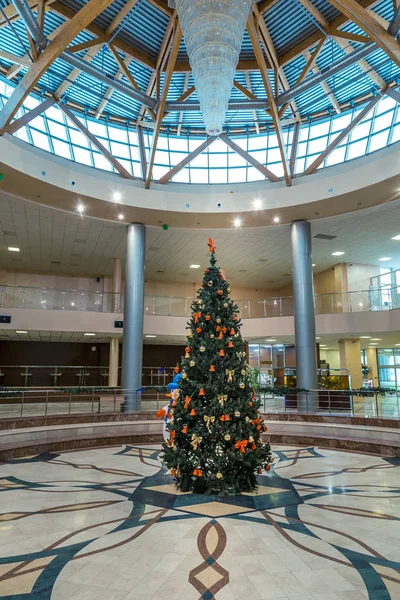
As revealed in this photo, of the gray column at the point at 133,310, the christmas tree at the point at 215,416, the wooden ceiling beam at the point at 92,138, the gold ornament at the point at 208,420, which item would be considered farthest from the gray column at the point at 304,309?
the gold ornament at the point at 208,420

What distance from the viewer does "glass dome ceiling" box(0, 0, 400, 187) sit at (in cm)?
1262

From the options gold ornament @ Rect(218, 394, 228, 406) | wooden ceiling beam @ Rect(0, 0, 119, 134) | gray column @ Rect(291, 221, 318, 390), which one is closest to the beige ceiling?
gray column @ Rect(291, 221, 318, 390)

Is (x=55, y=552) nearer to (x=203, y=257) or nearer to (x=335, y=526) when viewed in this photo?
(x=335, y=526)

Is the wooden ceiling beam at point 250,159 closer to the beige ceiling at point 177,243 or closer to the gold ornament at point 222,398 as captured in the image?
the beige ceiling at point 177,243

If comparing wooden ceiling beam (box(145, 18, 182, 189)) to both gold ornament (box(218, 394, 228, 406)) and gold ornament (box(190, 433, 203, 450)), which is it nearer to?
gold ornament (box(218, 394, 228, 406))

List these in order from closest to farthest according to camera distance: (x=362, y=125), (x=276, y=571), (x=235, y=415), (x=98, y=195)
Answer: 1. (x=276, y=571)
2. (x=235, y=415)
3. (x=98, y=195)
4. (x=362, y=125)

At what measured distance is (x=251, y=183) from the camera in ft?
64.7

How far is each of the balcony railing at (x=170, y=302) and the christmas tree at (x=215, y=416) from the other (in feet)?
45.4

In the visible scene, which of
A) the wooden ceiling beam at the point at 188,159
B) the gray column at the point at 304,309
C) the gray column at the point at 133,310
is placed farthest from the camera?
the wooden ceiling beam at the point at 188,159

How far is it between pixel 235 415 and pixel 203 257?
1787 cm

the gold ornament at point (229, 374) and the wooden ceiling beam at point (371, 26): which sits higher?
the wooden ceiling beam at point (371, 26)

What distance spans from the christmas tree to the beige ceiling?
40.6ft

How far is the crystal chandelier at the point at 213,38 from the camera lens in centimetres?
708

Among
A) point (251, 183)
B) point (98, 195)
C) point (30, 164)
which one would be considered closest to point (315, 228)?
point (251, 183)
